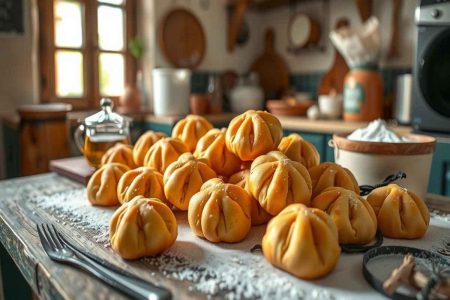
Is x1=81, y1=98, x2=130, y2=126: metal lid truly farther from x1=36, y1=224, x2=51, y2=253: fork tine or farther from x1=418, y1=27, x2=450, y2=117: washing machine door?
x1=418, y1=27, x2=450, y2=117: washing machine door

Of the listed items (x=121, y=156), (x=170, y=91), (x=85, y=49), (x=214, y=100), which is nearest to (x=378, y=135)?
(x=121, y=156)

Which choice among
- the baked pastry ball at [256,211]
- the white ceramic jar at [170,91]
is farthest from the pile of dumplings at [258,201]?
the white ceramic jar at [170,91]

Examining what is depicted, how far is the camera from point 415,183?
2.74 ft

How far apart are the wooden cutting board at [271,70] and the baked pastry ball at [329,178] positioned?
2407 mm

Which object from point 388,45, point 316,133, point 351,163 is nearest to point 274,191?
point 351,163

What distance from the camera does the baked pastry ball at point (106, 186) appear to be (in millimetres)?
804

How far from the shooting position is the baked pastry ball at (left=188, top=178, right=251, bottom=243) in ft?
2.00

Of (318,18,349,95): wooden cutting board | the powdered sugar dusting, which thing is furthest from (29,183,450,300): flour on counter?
(318,18,349,95): wooden cutting board

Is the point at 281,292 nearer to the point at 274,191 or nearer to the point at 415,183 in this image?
the point at 274,191

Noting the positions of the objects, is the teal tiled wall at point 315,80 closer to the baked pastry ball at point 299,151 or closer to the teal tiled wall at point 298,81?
the teal tiled wall at point 298,81

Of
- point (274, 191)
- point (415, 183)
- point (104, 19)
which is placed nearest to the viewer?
point (274, 191)

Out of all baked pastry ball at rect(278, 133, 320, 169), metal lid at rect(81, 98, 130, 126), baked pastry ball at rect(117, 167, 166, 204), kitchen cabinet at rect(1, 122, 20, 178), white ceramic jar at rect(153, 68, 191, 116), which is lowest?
kitchen cabinet at rect(1, 122, 20, 178)

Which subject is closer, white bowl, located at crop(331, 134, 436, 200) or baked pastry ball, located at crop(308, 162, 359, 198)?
baked pastry ball, located at crop(308, 162, 359, 198)

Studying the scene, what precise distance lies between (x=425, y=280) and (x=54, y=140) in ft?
5.94
